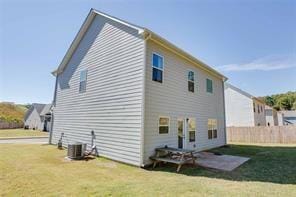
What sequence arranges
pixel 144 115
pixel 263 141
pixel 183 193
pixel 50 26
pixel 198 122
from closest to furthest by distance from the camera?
1. pixel 183 193
2. pixel 144 115
3. pixel 50 26
4. pixel 198 122
5. pixel 263 141

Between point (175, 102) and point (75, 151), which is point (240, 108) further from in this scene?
point (75, 151)

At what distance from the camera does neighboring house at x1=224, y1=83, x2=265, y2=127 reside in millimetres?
24609

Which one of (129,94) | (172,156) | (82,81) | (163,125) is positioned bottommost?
(172,156)

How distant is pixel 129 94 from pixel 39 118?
117 feet

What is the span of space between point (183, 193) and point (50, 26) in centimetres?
1204

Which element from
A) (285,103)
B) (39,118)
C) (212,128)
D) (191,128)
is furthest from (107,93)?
(285,103)

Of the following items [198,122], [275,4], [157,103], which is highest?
[275,4]

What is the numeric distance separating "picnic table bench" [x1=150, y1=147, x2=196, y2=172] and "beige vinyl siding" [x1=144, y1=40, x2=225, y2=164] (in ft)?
1.02

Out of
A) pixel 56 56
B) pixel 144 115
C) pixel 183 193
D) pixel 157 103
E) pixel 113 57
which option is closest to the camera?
pixel 183 193

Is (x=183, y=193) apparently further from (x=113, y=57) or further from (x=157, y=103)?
(x=113, y=57)

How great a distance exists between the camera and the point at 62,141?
13.2 metres

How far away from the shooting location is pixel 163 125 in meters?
9.38

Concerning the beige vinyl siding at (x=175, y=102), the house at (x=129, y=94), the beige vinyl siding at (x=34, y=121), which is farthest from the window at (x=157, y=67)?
the beige vinyl siding at (x=34, y=121)

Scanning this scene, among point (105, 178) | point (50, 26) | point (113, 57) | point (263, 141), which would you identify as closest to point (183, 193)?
point (105, 178)
